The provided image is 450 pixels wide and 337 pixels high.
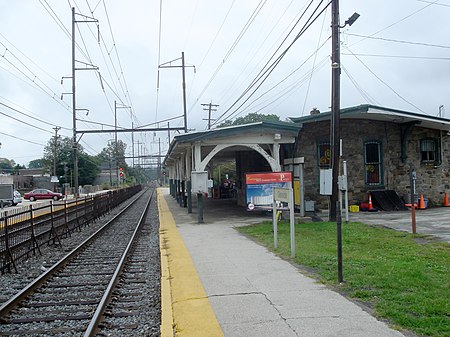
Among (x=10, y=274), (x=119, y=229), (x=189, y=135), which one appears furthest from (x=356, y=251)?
(x=119, y=229)

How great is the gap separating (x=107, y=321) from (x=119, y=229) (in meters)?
13.4

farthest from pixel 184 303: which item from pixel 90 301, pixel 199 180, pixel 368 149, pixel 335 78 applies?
pixel 368 149

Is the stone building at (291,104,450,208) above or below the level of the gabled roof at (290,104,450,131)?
below

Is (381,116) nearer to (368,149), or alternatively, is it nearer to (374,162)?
(368,149)

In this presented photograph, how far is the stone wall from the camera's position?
21188mm

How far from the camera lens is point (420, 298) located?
623 cm

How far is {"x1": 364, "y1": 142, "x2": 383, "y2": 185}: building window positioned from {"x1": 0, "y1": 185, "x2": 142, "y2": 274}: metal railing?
43.1ft

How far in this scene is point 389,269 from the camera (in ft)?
26.6

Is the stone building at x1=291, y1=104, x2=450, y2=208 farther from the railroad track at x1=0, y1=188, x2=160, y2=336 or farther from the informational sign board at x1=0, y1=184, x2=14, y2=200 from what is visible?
the informational sign board at x1=0, y1=184, x2=14, y2=200

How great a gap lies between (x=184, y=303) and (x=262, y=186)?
9.67 metres

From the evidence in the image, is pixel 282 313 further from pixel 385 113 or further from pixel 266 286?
pixel 385 113

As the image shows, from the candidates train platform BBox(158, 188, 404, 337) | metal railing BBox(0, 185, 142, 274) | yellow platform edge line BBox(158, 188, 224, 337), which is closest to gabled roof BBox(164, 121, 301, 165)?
metal railing BBox(0, 185, 142, 274)

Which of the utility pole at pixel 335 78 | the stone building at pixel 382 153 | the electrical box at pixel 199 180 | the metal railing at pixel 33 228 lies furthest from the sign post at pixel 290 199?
the stone building at pixel 382 153

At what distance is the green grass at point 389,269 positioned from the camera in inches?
221
